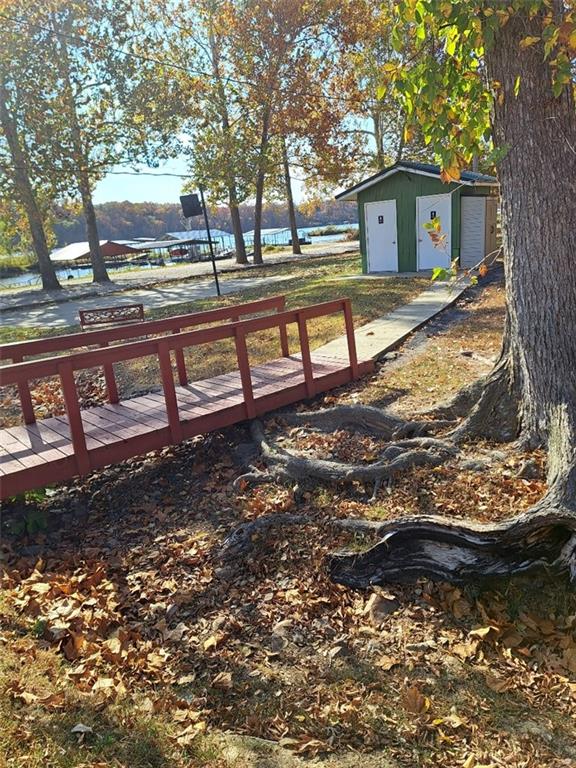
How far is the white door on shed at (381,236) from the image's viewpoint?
19.0 m

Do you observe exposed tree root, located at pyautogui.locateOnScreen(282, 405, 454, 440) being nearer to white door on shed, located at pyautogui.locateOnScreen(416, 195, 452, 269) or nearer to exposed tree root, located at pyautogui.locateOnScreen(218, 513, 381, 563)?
exposed tree root, located at pyautogui.locateOnScreen(218, 513, 381, 563)

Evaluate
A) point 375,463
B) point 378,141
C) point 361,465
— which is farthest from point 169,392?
point 378,141

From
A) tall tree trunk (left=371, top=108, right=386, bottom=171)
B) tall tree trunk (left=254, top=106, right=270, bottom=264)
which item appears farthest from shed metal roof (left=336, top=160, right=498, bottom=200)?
tall tree trunk (left=371, top=108, right=386, bottom=171)

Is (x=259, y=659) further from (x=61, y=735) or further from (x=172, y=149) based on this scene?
(x=172, y=149)

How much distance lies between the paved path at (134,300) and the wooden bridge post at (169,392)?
33.9ft

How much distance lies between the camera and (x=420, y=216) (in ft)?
60.0

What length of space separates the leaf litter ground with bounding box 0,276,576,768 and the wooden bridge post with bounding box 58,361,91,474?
0.63 metres

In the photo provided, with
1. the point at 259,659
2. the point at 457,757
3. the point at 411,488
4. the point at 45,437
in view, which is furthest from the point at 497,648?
the point at 45,437

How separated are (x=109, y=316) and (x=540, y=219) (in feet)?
33.0

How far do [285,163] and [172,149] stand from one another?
710cm

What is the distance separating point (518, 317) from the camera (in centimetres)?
440

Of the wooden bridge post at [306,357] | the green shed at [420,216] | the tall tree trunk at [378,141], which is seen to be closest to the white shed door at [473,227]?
the green shed at [420,216]

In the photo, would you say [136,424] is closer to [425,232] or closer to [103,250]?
[425,232]

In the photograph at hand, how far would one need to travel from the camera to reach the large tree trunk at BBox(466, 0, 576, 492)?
3.91m
